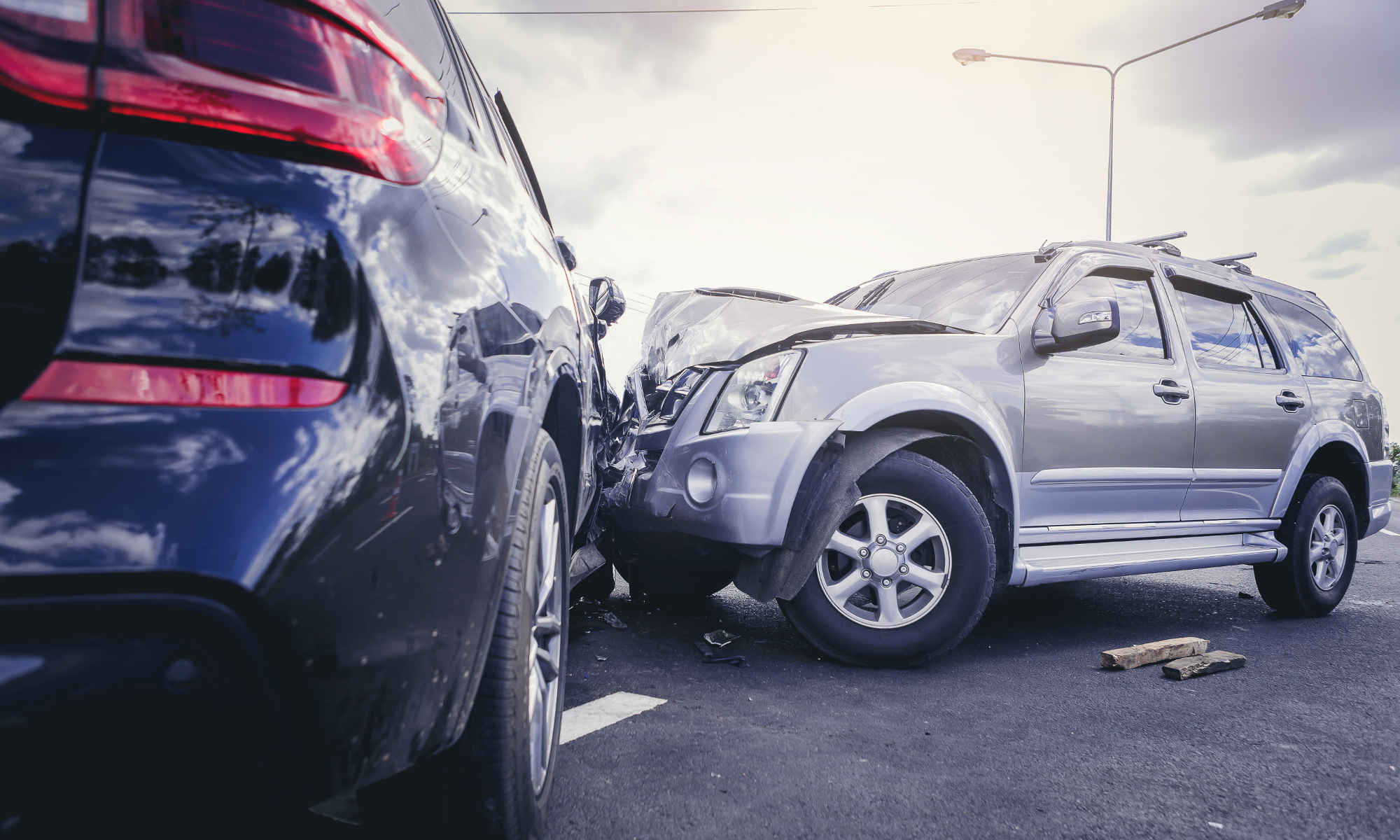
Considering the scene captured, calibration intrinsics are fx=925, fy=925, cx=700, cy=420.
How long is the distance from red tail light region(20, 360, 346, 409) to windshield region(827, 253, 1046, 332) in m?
3.35

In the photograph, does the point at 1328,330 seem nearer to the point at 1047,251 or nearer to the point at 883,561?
the point at 1047,251

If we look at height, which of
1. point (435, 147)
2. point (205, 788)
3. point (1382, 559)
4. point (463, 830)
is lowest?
point (1382, 559)

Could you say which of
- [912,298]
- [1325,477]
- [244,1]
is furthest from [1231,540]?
[244,1]

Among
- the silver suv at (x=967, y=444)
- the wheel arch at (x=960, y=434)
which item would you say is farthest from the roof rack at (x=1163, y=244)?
the wheel arch at (x=960, y=434)

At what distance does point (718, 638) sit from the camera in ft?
12.5

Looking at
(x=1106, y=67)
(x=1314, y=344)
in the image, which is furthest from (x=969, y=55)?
(x=1314, y=344)

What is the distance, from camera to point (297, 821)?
1.82 meters

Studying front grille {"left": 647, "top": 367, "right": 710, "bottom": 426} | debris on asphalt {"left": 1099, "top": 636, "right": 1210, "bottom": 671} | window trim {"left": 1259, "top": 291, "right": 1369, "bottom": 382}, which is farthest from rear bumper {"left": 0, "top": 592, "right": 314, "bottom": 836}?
window trim {"left": 1259, "top": 291, "right": 1369, "bottom": 382}

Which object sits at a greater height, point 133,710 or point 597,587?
point 133,710

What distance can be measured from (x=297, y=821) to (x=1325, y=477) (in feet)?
17.8

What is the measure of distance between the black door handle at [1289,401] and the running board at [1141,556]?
Answer: 687 mm

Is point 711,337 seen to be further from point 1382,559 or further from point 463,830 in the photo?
point 1382,559

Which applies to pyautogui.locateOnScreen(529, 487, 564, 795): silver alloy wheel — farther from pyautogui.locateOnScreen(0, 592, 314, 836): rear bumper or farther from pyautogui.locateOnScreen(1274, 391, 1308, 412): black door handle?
pyautogui.locateOnScreen(1274, 391, 1308, 412): black door handle

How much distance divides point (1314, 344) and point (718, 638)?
4.13 metres
